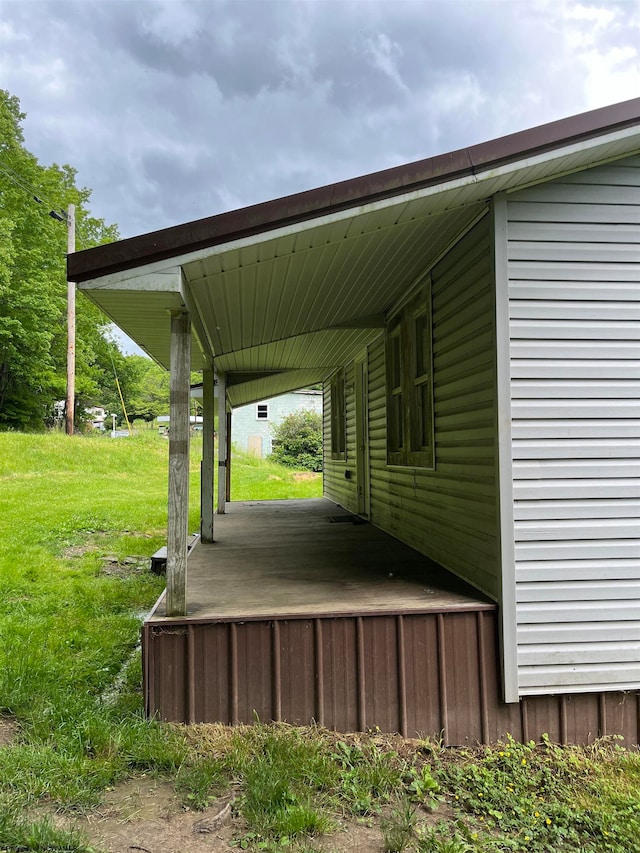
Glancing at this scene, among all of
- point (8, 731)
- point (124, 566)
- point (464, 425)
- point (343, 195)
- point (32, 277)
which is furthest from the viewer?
point (32, 277)

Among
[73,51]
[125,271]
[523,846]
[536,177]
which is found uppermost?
[73,51]

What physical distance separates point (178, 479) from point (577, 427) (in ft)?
7.50

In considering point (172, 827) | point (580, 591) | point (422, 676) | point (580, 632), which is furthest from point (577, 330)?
point (172, 827)

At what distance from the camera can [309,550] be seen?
18.4 feet

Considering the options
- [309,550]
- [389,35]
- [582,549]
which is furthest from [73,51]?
[582,549]

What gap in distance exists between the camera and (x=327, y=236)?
3219 millimetres

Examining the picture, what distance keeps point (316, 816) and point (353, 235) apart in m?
2.92

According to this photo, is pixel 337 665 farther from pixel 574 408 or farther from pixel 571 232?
pixel 571 232

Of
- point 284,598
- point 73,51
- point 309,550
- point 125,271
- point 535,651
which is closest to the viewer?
point 125,271

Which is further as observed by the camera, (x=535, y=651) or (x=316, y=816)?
(x=535, y=651)

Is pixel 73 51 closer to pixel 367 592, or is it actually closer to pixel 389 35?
pixel 389 35

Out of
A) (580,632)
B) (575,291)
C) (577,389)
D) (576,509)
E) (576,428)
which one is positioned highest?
(575,291)

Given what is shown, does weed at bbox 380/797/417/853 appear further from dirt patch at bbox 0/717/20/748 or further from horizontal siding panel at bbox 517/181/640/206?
horizontal siding panel at bbox 517/181/640/206

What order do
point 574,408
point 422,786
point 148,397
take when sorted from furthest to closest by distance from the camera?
point 148,397 → point 574,408 → point 422,786
